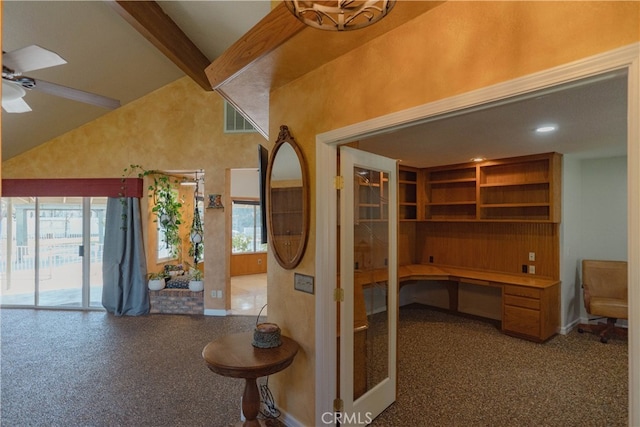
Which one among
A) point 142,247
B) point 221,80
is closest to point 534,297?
point 221,80

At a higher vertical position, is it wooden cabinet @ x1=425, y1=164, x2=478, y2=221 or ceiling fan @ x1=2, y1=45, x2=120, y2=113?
ceiling fan @ x1=2, y1=45, x2=120, y2=113

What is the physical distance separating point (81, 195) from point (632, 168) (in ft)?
21.9

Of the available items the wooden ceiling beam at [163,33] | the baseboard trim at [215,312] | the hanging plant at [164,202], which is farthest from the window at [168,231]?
the wooden ceiling beam at [163,33]

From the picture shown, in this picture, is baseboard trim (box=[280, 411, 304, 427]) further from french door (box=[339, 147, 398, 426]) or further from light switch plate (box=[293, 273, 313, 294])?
light switch plate (box=[293, 273, 313, 294])

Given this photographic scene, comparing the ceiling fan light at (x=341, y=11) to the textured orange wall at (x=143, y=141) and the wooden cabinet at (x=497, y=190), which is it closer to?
the wooden cabinet at (x=497, y=190)

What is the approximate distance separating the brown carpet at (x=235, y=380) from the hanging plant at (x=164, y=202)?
5.66 ft

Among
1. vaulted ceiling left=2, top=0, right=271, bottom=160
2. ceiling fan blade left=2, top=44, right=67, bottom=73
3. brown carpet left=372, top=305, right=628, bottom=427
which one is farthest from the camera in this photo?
vaulted ceiling left=2, top=0, right=271, bottom=160

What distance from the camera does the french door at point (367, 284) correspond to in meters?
2.25

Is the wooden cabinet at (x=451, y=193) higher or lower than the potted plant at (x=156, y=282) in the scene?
higher

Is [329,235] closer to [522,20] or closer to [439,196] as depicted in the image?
[522,20]

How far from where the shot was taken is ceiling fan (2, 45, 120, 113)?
7.42 ft

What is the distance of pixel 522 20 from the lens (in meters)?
1.32

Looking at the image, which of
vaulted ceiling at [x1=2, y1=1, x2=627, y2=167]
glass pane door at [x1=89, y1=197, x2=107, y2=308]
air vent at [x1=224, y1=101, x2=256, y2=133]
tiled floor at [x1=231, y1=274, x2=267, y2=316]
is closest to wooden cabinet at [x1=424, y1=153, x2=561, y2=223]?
vaulted ceiling at [x1=2, y1=1, x2=627, y2=167]

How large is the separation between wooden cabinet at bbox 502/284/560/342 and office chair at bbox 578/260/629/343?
15.6 inches
